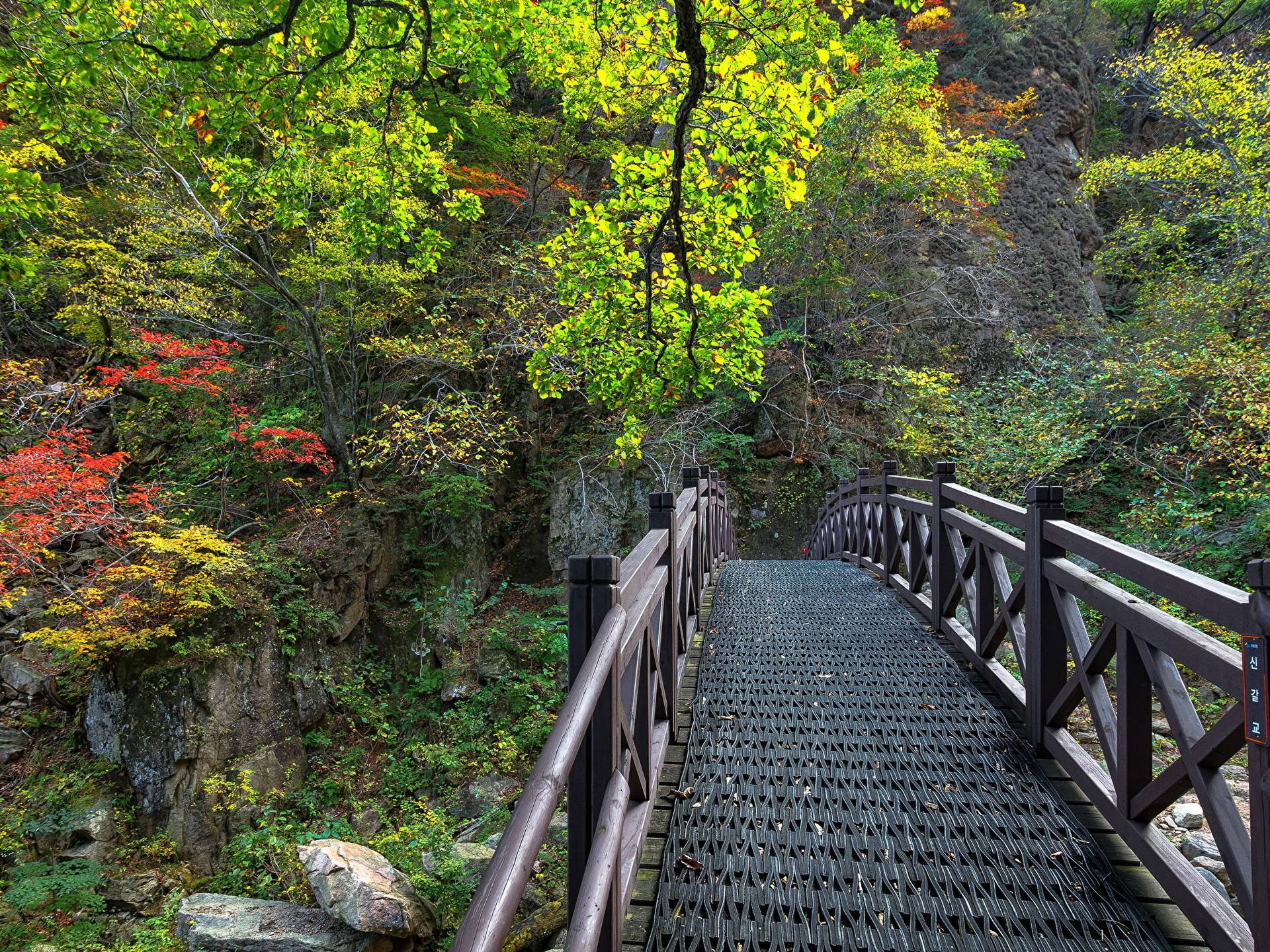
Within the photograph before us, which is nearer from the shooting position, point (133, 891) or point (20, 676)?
point (133, 891)

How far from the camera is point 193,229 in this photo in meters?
8.40

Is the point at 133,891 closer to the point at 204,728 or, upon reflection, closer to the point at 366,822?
the point at 204,728

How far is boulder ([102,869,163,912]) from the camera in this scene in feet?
22.4

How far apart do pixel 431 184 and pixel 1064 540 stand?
5354 millimetres

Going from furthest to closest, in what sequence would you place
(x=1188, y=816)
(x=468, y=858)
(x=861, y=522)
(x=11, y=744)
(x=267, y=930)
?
(x=861, y=522), (x=11, y=744), (x=468, y=858), (x=267, y=930), (x=1188, y=816)

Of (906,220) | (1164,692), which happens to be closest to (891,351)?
(906,220)

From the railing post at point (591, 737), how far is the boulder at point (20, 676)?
A: 34.5 feet

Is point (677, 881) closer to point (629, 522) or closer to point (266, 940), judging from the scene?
A: point (266, 940)

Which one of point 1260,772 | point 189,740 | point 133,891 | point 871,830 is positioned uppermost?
point 1260,772

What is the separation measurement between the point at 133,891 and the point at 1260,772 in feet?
31.4

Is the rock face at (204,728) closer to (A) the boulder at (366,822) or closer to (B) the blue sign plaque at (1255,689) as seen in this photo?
(A) the boulder at (366,822)

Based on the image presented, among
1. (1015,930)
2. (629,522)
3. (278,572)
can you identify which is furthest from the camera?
(629,522)

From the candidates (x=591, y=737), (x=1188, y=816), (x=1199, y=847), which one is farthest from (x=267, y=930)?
(x=1188, y=816)

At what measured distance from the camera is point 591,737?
201 centimetres
